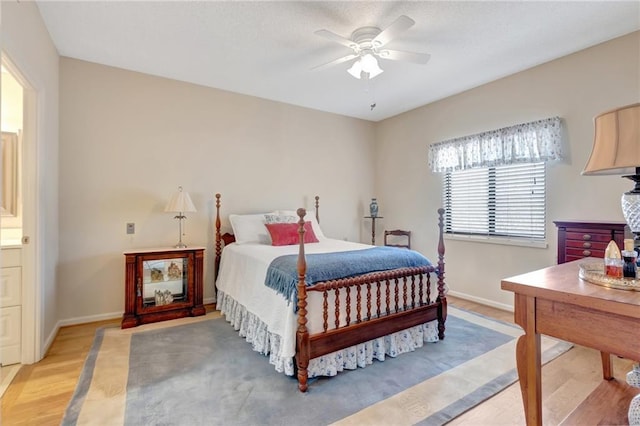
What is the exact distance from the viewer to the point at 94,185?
129 inches

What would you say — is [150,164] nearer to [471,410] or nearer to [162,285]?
[162,285]

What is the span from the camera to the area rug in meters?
1.79

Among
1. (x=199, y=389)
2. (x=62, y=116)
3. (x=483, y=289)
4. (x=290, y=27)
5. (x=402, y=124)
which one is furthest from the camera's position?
(x=402, y=124)

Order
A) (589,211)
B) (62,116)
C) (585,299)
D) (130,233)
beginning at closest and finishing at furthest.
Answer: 1. (585,299)
2. (589,211)
3. (62,116)
4. (130,233)

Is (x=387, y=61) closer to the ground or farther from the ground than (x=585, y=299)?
farther from the ground

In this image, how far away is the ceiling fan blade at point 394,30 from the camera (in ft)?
6.87

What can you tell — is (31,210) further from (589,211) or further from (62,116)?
(589,211)

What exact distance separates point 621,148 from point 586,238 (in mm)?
1931

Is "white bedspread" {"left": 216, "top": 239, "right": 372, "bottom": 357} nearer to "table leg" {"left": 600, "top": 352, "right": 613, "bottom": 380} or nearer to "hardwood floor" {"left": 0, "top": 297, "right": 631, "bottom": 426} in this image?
"hardwood floor" {"left": 0, "top": 297, "right": 631, "bottom": 426}

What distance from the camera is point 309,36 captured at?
8.91ft

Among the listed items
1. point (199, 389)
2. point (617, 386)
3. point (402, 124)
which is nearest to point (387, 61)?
point (402, 124)

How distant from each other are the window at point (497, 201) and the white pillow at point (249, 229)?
252 centimetres

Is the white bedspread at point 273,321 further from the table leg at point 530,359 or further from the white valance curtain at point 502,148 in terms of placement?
the white valance curtain at point 502,148

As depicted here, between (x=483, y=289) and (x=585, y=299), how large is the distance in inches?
120
